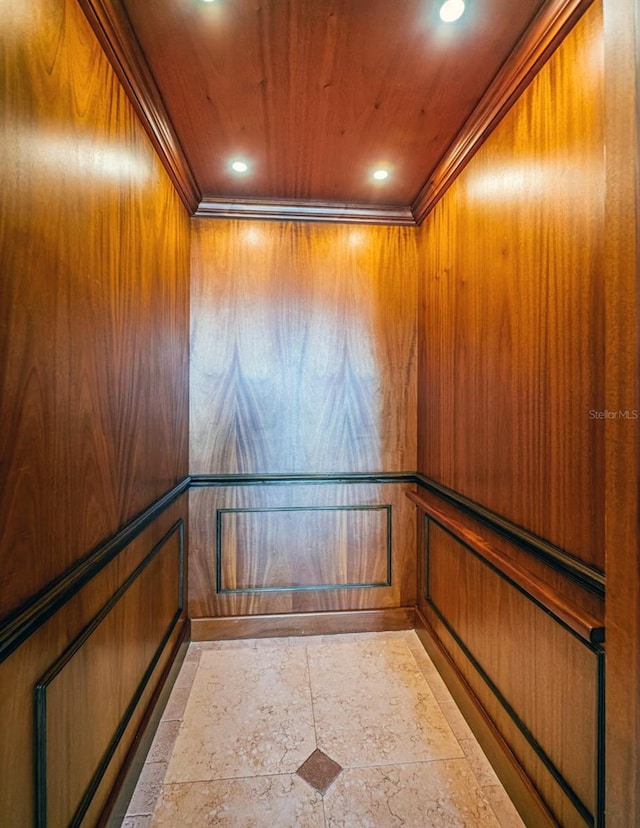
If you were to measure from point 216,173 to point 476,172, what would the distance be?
1.30 meters

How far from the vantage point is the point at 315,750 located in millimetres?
1572

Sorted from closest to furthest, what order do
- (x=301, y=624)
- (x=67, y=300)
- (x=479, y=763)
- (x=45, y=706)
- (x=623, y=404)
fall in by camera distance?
(x=623, y=404), (x=45, y=706), (x=67, y=300), (x=479, y=763), (x=301, y=624)

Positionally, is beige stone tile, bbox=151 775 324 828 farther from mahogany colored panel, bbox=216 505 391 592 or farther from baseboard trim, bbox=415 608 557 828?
mahogany colored panel, bbox=216 505 391 592

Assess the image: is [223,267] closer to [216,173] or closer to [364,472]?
[216,173]

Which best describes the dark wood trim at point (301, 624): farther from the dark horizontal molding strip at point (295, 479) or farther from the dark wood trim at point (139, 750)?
the dark horizontal molding strip at point (295, 479)

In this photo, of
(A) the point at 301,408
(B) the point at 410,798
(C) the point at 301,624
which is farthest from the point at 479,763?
(A) the point at 301,408

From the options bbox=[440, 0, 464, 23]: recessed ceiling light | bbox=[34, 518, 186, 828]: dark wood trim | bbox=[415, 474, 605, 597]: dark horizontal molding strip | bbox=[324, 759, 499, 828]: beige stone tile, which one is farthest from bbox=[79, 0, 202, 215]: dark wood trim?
bbox=[324, 759, 499, 828]: beige stone tile

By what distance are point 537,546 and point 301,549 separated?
145 cm

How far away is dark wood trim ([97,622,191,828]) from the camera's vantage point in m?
1.25

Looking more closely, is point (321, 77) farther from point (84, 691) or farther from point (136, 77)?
point (84, 691)

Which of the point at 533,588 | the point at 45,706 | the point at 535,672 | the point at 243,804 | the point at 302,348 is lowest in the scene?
the point at 243,804

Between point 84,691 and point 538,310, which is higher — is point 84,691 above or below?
below

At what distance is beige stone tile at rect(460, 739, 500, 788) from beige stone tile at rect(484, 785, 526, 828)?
0.03 m

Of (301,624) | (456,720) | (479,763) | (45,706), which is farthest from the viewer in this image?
(301,624)
